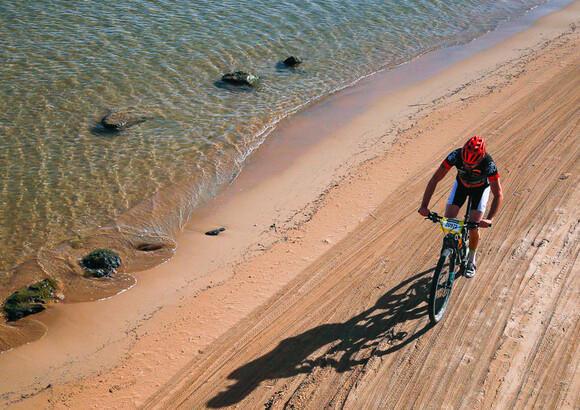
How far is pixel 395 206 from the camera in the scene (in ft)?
33.6

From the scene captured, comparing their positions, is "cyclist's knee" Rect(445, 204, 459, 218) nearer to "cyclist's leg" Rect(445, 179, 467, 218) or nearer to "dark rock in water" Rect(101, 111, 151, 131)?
"cyclist's leg" Rect(445, 179, 467, 218)

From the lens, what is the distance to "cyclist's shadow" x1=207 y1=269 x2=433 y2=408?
6.76m

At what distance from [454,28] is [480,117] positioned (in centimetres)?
896

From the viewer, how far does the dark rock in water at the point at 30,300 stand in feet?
26.6

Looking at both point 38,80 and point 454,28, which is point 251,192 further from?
point 454,28

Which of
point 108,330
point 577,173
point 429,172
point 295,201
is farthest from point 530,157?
point 108,330

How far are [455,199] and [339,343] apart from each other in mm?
2499

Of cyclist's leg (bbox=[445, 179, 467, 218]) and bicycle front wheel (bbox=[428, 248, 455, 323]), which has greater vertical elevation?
cyclist's leg (bbox=[445, 179, 467, 218])

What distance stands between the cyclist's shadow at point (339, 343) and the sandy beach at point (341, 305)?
2cm

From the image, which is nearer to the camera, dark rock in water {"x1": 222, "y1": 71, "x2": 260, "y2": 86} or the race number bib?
the race number bib

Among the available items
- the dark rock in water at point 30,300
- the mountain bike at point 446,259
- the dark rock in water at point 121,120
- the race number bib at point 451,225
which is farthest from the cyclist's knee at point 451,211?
the dark rock in water at point 121,120

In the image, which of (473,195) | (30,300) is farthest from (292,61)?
(30,300)

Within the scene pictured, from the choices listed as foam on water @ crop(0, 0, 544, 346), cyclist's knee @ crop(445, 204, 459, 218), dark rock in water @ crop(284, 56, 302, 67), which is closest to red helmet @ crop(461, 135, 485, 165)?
cyclist's knee @ crop(445, 204, 459, 218)

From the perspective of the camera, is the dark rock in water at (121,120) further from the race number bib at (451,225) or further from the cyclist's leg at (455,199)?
the race number bib at (451,225)
